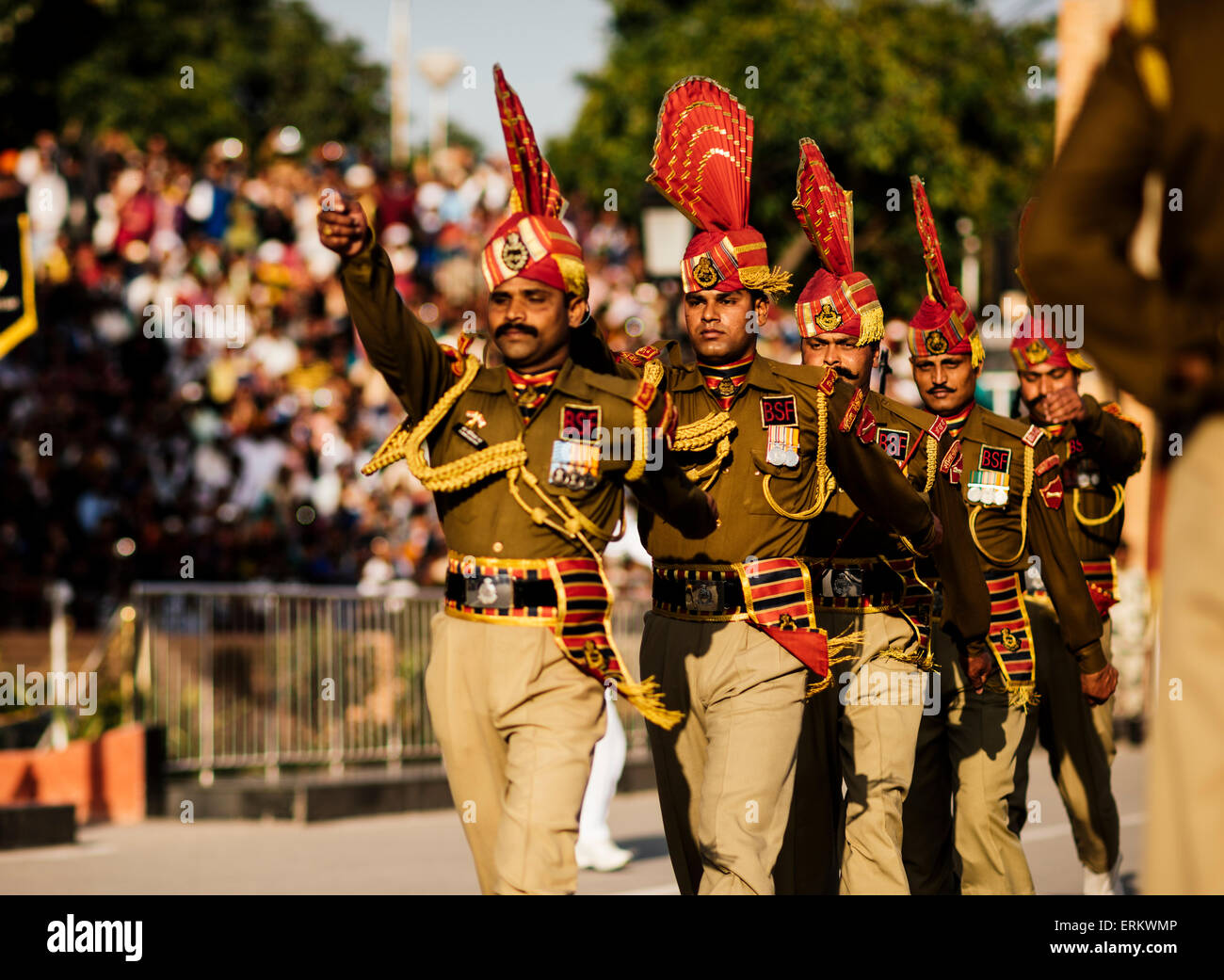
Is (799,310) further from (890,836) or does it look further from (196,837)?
(196,837)

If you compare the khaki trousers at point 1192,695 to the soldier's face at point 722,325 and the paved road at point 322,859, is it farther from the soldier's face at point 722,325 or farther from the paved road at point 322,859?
the paved road at point 322,859

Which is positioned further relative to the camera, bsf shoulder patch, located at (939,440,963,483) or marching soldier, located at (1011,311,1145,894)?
marching soldier, located at (1011,311,1145,894)

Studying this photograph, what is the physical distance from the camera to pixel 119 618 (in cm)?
1349

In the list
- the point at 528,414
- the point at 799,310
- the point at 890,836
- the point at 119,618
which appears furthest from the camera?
the point at 119,618

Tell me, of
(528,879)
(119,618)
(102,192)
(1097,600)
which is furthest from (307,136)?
(528,879)

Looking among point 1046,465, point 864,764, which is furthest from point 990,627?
point 864,764

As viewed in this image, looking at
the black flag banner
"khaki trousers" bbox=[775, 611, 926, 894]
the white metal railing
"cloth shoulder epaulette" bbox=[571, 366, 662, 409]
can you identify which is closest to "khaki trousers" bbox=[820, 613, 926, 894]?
"khaki trousers" bbox=[775, 611, 926, 894]

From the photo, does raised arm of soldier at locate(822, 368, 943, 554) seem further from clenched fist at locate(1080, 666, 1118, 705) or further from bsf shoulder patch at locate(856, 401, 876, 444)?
clenched fist at locate(1080, 666, 1118, 705)

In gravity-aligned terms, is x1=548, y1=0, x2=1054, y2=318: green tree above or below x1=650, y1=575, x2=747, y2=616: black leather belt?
above

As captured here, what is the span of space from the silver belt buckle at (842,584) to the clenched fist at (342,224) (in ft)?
10.4

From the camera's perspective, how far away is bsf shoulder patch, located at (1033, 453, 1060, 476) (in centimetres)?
871

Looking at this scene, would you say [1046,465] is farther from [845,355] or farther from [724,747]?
[724,747]

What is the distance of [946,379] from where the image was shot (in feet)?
28.9
